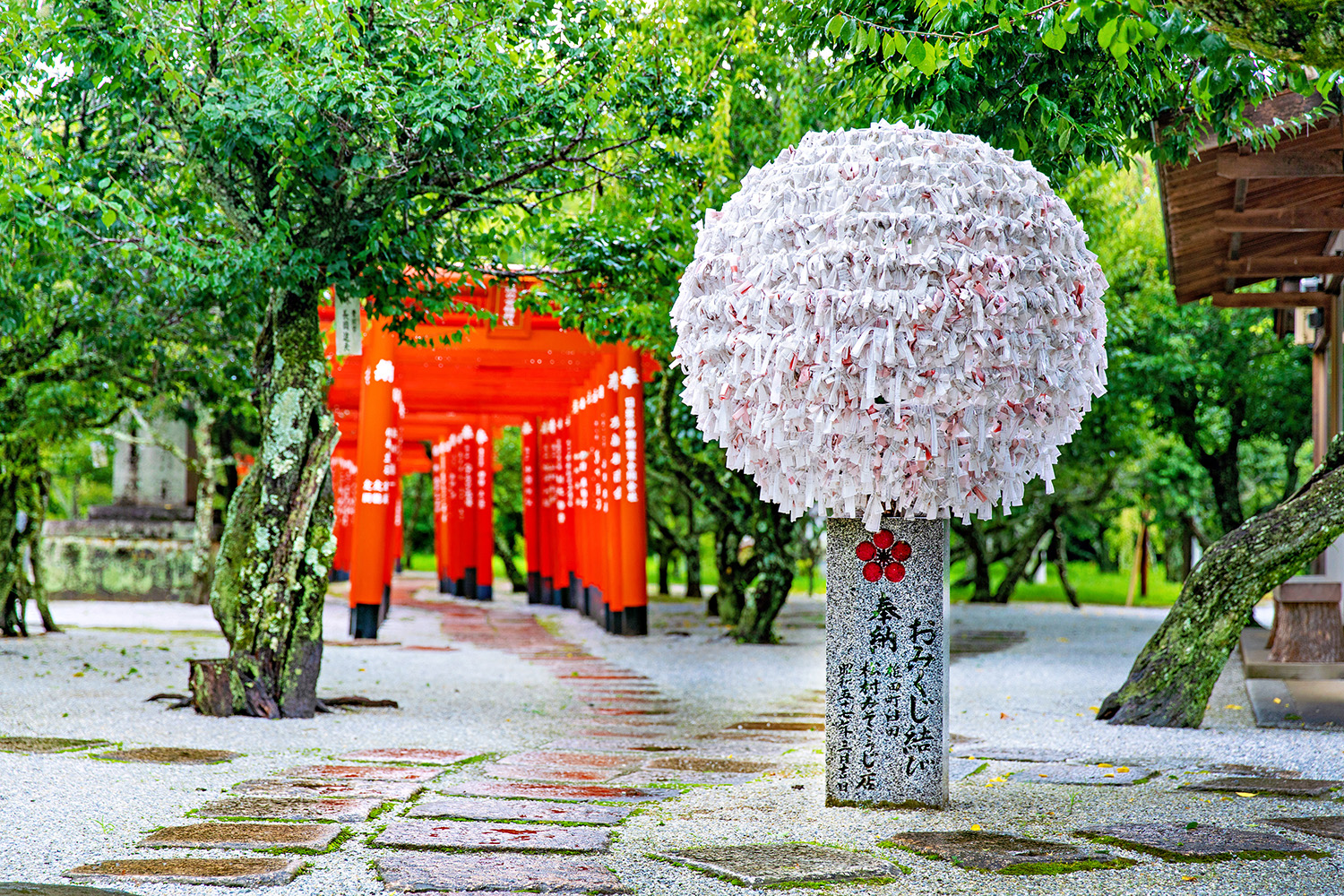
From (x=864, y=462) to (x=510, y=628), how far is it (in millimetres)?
13000

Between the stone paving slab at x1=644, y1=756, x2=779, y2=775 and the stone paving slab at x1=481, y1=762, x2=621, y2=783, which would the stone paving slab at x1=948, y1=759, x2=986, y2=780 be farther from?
the stone paving slab at x1=481, y1=762, x2=621, y2=783

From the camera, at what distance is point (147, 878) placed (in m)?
3.99

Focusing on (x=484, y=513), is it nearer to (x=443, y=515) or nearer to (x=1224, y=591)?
(x=443, y=515)

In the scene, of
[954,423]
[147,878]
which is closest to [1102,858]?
[954,423]

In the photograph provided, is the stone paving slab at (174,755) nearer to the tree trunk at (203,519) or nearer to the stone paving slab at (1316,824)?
the stone paving slab at (1316,824)

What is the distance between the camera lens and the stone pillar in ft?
16.9

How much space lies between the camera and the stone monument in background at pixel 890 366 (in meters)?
4.66

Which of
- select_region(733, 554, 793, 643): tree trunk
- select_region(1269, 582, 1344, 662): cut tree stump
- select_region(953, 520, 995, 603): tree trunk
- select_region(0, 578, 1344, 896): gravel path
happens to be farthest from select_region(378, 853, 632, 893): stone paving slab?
select_region(953, 520, 995, 603): tree trunk

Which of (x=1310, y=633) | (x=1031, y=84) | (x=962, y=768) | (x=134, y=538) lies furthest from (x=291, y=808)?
(x=134, y=538)

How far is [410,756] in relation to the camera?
667cm

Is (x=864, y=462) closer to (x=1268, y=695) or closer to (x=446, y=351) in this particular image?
(x=1268, y=695)

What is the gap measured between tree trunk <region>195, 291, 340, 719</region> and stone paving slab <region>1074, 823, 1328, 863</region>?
16.1 ft

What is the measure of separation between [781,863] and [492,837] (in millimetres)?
1092

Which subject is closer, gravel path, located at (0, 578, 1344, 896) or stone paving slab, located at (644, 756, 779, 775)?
gravel path, located at (0, 578, 1344, 896)
